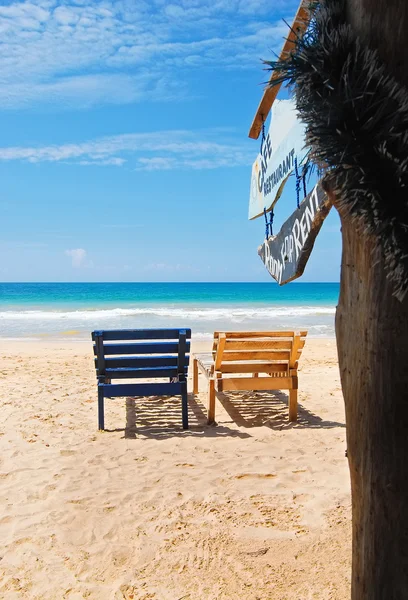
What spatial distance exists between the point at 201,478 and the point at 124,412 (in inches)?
109

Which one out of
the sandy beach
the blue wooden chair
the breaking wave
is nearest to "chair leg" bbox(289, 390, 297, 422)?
the sandy beach

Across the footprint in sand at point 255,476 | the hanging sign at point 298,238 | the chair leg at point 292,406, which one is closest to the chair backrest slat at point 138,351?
the chair leg at point 292,406

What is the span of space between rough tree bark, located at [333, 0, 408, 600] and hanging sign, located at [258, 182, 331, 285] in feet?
0.27

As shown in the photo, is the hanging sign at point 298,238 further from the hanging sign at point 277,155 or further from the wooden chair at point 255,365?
the wooden chair at point 255,365

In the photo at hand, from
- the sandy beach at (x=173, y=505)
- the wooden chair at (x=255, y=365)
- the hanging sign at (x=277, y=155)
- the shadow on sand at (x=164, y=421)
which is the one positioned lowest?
the sandy beach at (x=173, y=505)

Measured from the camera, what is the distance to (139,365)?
6.26 m

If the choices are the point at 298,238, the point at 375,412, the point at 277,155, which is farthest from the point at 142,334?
the point at 375,412

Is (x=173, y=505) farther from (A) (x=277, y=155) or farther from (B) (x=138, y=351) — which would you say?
(A) (x=277, y=155)

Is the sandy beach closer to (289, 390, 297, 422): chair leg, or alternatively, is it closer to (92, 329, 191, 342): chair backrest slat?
(289, 390, 297, 422): chair leg

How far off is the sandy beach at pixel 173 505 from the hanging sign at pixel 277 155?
1.95 meters

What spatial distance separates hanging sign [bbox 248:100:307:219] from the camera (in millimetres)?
2037

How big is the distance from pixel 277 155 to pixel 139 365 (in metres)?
4.33

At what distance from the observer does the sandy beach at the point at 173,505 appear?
3021mm

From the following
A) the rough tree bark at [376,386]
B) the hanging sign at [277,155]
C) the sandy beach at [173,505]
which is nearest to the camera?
the rough tree bark at [376,386]
